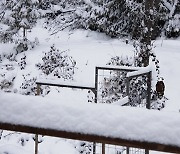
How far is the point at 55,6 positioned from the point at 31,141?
8413mm

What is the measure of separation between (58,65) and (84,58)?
92 centimetres

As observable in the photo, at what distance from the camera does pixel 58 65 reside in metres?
10.3

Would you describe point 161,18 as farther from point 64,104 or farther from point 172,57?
point 64,104

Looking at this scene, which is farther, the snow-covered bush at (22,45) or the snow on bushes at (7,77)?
the snow-covered bush at (22,45)

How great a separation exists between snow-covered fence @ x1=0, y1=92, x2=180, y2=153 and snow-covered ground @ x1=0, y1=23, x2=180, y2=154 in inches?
193

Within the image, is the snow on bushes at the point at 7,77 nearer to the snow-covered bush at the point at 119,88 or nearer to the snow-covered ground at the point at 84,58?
the snow-covered ground at the point at 84,58

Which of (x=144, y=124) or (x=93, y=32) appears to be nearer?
(x=144, y=124)

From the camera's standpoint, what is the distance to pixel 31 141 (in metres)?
6.52

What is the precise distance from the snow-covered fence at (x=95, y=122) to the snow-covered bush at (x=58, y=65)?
27.1 feet

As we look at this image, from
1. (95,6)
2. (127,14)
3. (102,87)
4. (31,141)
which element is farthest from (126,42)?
(31,141)

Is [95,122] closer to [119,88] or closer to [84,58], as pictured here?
[119,88]

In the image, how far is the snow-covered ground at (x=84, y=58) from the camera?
6500 millimetres

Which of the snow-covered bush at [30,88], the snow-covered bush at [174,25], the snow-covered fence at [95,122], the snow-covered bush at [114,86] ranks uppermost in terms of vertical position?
the snow-covered bush at [174,25]

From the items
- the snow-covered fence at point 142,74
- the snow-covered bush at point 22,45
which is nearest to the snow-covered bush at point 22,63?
the snow-covered bush at point 22,45
